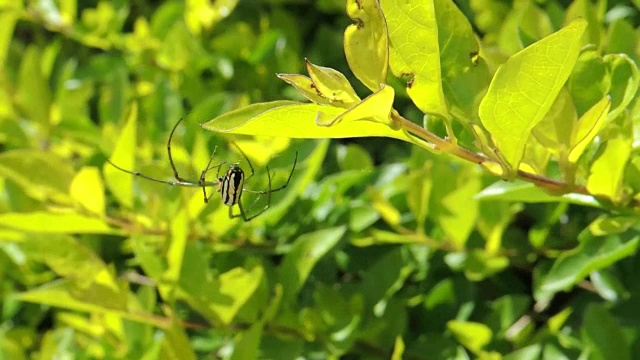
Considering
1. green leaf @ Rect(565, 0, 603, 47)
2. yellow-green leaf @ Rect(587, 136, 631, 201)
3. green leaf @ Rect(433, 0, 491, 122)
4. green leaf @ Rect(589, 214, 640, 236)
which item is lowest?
green leaf @ Rect(589, 214, 640, 236)

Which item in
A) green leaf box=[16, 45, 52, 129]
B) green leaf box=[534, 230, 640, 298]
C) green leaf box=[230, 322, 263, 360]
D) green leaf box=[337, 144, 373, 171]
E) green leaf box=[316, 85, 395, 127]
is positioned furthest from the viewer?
green leaf box=[16, 45, 52, 129]

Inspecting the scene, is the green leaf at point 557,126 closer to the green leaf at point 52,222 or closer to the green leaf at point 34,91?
the green leaf at point 52,222

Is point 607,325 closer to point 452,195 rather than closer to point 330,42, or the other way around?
point 452,195

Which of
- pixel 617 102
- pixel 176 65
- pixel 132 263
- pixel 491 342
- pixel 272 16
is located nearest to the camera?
pixel 617 102

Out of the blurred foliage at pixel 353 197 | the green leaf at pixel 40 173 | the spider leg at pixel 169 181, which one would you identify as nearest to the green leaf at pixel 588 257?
the blurred foliage at pixel 353 197

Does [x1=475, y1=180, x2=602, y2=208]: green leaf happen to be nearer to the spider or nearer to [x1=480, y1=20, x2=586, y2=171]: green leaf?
[x1=480, y1=20, x2=586, y2=171]: green leaf

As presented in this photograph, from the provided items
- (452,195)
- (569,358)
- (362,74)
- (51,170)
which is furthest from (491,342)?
(51,170)

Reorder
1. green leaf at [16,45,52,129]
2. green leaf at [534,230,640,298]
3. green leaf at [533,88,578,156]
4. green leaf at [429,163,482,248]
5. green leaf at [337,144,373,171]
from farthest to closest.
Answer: green leaf at [16,45,52,129], green leaf at [337,144,373,171], green leaf at [429,163,482,248], green leaf at [534,230,640,298], green leaf at [533,88,578,156]

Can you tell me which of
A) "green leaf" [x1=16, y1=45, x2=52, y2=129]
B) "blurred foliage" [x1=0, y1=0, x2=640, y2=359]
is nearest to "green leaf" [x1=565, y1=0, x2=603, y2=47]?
"blurred foliage" [x1=0, y1=0, x2=640, y2=359]
